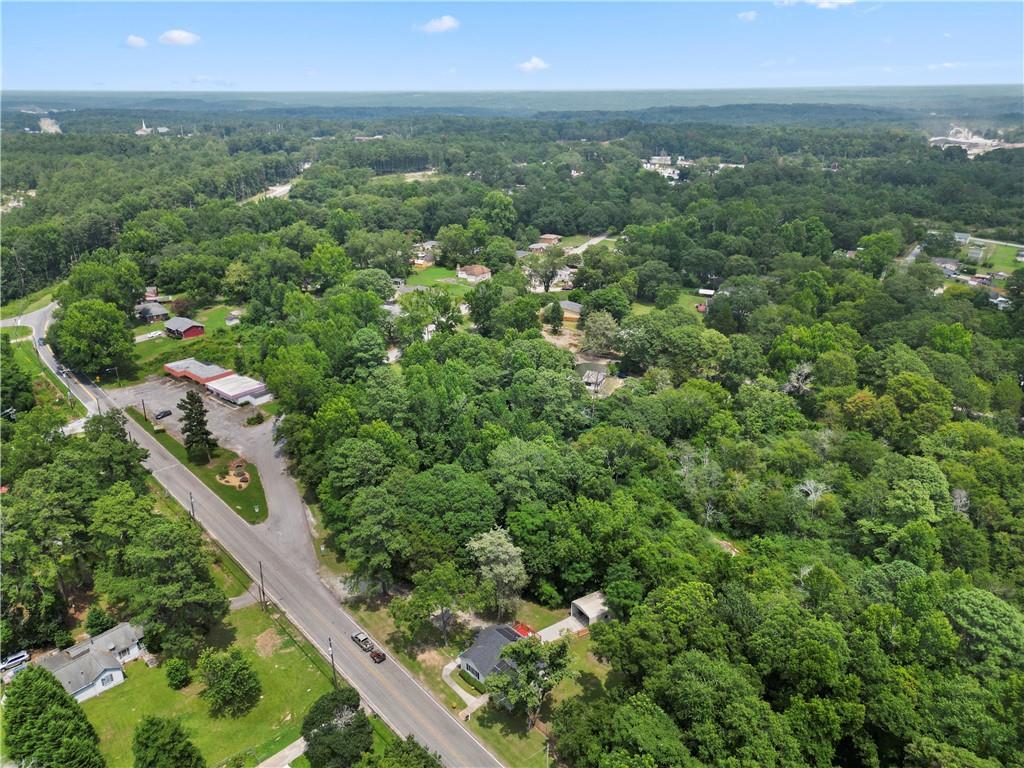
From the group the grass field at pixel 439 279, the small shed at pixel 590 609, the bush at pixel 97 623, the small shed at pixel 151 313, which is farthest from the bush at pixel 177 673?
the grass field at pixel 439 279

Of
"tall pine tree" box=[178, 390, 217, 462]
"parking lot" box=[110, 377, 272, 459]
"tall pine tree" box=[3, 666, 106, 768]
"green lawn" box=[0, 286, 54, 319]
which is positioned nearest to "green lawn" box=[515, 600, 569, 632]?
"tall pine tree" box=[3, 666, 106, 768]

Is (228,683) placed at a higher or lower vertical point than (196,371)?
lower

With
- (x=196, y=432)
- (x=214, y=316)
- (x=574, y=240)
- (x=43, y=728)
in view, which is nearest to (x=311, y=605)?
(x=43, y=728)

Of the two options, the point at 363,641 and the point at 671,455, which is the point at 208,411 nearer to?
the point at 363,641

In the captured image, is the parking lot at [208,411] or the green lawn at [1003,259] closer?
the parking lot at [208,411]

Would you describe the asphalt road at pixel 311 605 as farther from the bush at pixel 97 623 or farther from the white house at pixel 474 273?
the white house at pixel 474 273
